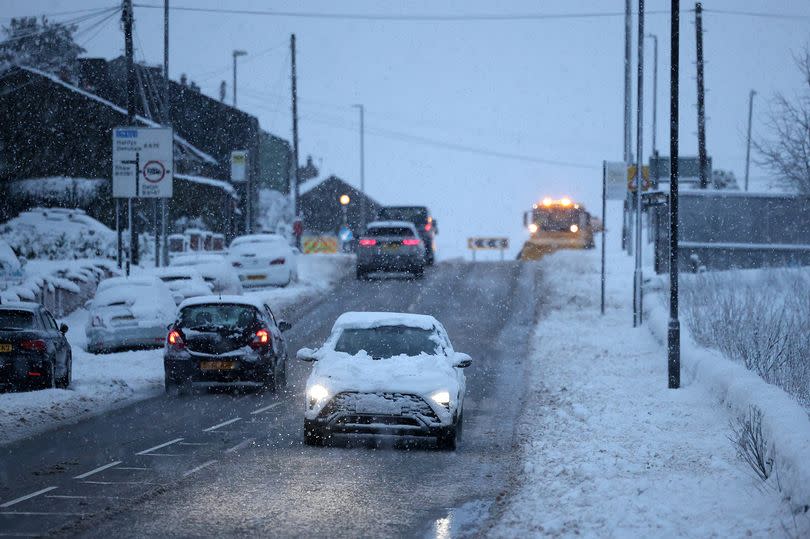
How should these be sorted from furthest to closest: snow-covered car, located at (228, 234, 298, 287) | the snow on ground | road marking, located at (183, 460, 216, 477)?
snow-covered car, located at (228, 234, 298, 287)
the snow on ground
road marking, located at (183, 460, 216, 477)

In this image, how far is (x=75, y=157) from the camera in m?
59.0

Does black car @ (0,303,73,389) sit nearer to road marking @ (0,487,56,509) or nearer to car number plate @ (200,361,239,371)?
car number plate @ (200,361,239,371)

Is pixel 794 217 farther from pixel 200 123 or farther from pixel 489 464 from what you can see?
pixel 200 123

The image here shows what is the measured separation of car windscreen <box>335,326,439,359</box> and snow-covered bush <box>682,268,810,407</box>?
17.9 feet

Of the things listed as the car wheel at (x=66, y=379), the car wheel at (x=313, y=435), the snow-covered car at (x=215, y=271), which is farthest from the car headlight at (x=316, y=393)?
the snow-covered car at (x=215, y=271)

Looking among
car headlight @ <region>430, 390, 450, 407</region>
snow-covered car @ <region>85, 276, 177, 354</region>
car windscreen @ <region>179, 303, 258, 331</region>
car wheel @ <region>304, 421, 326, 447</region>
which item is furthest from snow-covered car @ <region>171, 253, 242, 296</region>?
car headlight @ <region>430, 390, 450, 407</region>

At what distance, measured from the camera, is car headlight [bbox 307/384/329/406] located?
13062 mm

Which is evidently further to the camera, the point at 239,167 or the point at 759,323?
the point at 239,167

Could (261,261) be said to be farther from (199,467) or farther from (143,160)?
(199,467)

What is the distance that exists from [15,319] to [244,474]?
8.00m

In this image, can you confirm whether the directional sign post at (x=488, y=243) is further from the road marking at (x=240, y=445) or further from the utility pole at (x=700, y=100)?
the road marking at (x=240, y=445)

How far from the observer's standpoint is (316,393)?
43.1ft

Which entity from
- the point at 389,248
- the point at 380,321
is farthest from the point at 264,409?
the point at 389,248

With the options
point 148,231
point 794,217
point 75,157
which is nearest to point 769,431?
point 794,217
